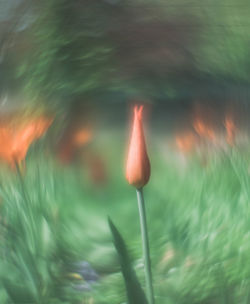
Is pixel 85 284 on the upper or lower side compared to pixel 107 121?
lower

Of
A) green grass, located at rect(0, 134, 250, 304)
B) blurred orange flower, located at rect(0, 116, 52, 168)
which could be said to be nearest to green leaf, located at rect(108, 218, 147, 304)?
green grass, located at rect(0, 134, 250, 304)

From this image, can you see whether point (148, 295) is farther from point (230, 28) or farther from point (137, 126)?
point (230, 28)

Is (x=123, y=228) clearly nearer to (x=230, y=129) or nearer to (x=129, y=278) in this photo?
(x=129, y=278)

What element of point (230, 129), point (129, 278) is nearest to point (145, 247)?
point (129, 278)

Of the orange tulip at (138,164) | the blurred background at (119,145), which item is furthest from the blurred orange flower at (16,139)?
the orange tulip at (138,164)

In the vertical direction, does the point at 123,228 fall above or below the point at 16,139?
below

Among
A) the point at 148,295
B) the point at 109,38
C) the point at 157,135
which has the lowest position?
the point at 148,295

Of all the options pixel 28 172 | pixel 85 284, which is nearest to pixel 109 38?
pixel 28 172
